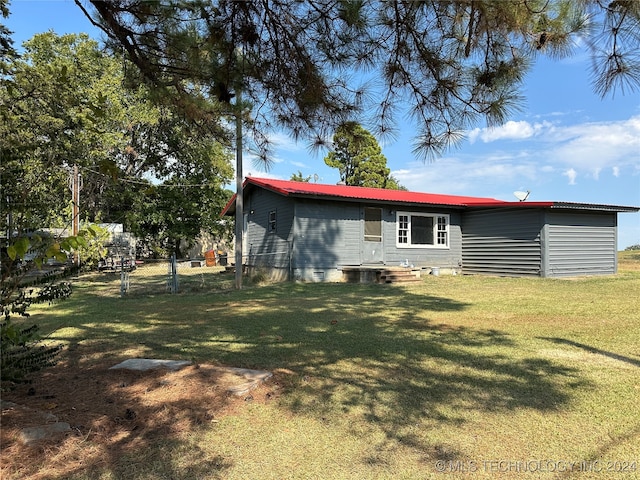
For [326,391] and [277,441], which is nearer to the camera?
[277,441]

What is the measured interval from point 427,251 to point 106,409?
13945 mm

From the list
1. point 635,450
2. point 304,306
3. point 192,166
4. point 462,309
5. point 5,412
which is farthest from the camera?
point 192,166

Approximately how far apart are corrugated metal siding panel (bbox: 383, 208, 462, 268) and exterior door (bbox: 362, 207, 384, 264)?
228 mm

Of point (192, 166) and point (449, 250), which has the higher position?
point (192, 166)

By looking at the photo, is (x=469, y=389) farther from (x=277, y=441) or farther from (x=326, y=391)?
(x=277, y=441)

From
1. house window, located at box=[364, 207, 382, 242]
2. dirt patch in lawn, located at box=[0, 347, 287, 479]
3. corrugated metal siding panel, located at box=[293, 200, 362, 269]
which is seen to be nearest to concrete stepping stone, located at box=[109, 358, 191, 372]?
dirt patch in lawn, located at box=[0, 347, 287, 479]

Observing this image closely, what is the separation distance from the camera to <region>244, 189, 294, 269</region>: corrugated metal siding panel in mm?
14234

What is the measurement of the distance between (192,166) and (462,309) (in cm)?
2352

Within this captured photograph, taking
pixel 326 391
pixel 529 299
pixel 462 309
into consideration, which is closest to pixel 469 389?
pixel 326 391

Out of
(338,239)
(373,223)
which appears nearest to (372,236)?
(373,223)

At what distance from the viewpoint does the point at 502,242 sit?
15039mm

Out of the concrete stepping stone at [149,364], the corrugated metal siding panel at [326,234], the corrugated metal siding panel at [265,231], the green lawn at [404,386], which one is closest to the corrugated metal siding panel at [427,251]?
the corrugated metal siding panel at [326,234]

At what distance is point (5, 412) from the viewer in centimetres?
292

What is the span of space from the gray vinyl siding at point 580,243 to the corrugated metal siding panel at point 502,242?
48 centimetres
